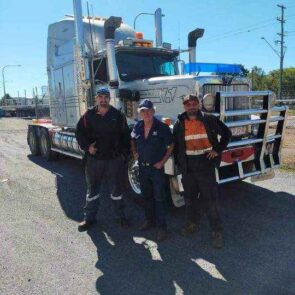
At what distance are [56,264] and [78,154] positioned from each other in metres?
5.22

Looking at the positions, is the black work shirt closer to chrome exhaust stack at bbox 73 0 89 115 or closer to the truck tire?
the truck tire

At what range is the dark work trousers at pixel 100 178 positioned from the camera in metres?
5.61

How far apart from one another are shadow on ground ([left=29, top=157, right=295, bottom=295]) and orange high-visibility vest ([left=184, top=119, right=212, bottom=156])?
1188mm

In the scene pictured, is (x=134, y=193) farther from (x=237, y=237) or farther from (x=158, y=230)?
(x=237, y=237)

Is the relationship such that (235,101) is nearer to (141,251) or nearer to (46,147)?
(141,251)

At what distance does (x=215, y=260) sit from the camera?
14.6 feet

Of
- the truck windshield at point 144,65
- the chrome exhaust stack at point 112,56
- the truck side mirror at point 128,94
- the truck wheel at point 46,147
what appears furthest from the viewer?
the truck wheel at point 46,147

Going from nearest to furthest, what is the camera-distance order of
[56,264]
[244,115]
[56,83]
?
[56,264] → [244,115] → [56,83]

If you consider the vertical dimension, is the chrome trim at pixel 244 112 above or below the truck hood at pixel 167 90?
below

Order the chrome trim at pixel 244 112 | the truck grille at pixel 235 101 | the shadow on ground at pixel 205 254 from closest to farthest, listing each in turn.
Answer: the shadow on ground at pixel 205 254, the chrome trim at pixel 244 112, the truck grille at pixel 235 101

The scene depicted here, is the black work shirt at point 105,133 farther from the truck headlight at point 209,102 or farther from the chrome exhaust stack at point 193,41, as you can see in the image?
the chrome exhaust stack at point 193,41

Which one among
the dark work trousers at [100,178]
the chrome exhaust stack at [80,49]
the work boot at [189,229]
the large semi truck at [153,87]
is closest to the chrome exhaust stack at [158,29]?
the large semi truck at [153,87]

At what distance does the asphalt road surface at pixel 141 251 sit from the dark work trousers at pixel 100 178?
1.00 feet

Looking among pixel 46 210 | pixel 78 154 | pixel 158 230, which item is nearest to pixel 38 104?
pixel 78 154
